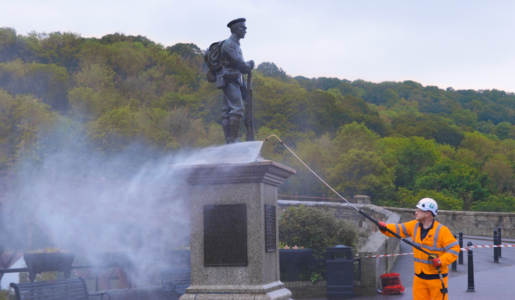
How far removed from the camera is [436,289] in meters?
6.24

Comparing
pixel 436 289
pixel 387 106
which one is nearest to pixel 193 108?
pixel 387 106

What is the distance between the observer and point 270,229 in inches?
273

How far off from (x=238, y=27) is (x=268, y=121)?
215 ft

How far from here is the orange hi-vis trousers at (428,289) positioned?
6.23 meters

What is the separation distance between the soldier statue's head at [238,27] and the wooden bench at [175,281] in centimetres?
386

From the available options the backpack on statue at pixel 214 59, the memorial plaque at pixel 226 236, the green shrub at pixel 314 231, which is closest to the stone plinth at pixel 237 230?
the memorial plaque at pixel 226 236

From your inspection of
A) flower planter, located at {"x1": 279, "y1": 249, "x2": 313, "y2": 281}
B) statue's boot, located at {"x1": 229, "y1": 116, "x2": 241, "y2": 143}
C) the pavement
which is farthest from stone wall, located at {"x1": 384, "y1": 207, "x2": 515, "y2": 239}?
statue's boot, located at {"x1": 229, "y1": 116, "x2": 241, "y2": 143}

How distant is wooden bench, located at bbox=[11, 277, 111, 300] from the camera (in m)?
6.45

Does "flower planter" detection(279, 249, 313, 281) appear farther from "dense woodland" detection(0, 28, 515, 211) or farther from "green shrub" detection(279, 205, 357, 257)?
"dense woodland" detection(0, 28, 515, 211)

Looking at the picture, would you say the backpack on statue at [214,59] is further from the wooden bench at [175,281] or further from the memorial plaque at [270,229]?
the wooden bench at [175,281]

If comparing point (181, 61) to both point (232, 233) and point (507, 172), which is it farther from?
point (232, 233)

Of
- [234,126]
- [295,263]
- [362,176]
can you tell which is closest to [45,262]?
[234,126]

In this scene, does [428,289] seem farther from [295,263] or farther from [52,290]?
[295,263]

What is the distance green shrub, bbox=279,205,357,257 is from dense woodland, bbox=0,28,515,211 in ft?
99.6
